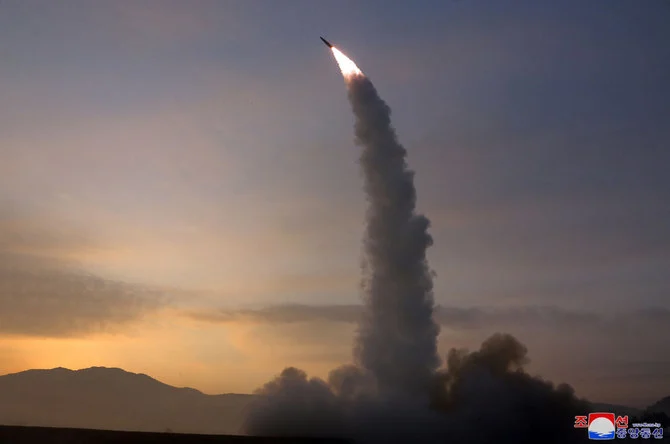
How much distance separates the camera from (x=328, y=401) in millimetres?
86938

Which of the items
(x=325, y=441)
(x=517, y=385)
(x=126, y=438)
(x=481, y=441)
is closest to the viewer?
(x=126, y=438)

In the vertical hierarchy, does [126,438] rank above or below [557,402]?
below

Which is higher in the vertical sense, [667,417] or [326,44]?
[326,44]

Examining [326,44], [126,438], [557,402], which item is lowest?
[126,438]

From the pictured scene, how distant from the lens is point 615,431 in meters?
83.8

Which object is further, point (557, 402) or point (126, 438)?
point (557, 402)

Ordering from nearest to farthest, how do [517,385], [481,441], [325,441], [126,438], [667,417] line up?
[126,438] < [325,441] < [481,441] < [517,385] < [667,417]

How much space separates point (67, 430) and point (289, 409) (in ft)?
82.7

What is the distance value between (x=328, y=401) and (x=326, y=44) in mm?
40918

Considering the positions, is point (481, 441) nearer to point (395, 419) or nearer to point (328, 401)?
point (395, 419)

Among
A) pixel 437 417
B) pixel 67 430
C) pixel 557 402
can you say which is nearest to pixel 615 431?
pixel 557 402

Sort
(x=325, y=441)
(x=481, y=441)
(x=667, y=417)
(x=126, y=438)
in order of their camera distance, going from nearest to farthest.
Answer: (x=126, y=438) < (x=325, y=441) < (x=481, y=441) < (x=667, y=417)

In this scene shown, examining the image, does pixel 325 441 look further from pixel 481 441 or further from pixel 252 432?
pixel 481 441

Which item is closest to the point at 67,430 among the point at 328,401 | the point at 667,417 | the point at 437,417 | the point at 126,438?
the point at 126,438
